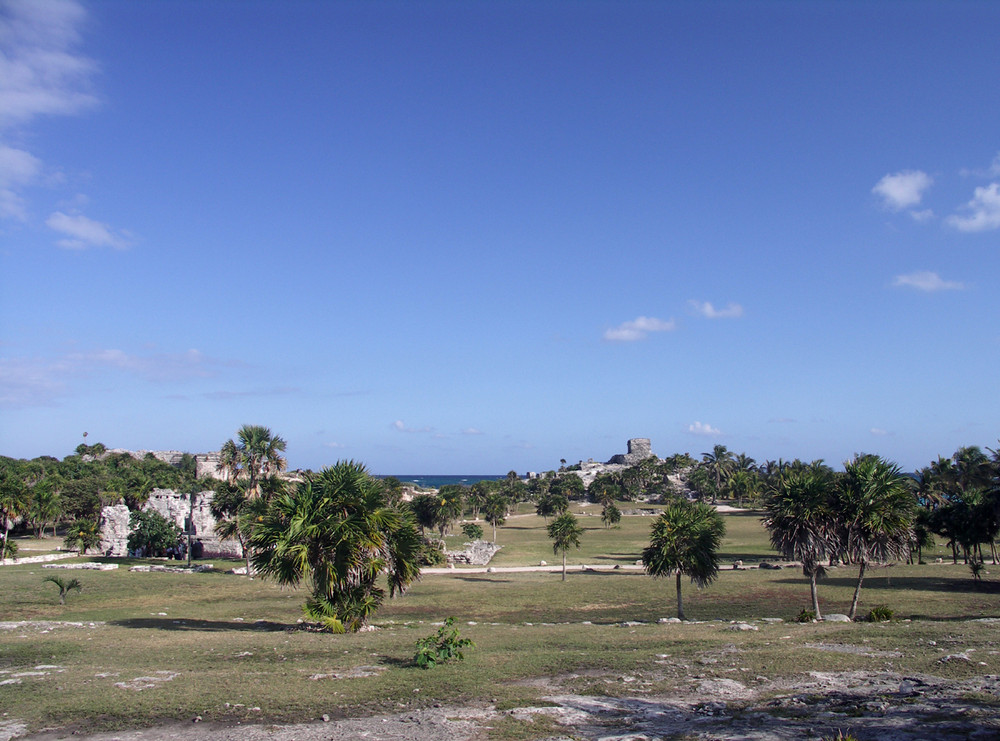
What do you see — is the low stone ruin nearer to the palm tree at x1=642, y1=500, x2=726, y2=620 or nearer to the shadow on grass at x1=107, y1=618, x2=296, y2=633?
the palm tree at x1=642, y1=500, x2=726, y2=620

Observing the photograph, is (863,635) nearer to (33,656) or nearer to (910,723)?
(910,723)

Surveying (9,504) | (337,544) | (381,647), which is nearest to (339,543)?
(337,544)

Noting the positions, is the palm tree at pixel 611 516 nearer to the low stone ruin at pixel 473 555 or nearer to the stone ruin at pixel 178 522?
the low stone ruin at pixel 473 555

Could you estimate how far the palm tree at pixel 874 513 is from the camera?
3269 centimetres

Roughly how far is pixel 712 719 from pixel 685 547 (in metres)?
24.9

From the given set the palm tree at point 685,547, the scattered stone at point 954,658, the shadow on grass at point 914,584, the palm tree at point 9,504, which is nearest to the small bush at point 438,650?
the scattered stone at point 954,658

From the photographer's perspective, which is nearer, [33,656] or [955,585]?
[33,656]

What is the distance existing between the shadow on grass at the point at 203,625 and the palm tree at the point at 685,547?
20.8m

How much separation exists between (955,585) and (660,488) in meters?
146

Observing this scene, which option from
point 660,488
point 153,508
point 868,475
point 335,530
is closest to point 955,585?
point 868,475

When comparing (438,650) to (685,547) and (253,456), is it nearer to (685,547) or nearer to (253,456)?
(685,547)

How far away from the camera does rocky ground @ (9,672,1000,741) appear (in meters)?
12.5

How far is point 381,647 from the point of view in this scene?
22.3 metres

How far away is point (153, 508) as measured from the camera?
70812 mm
